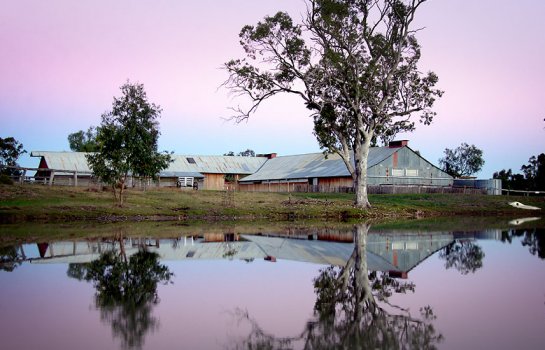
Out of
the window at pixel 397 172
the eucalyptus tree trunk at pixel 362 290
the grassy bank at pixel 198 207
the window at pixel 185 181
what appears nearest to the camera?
the eucalyptus tree trunk at pixel 362 290

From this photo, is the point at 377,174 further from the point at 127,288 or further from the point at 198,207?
the point at 127,288

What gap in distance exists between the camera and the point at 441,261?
649 inches

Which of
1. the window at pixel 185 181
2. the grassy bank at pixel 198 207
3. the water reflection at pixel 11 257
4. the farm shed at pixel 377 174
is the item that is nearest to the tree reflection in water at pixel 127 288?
the water reflection at pixel 11 257

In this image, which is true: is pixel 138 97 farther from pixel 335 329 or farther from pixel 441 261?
pixel 335 329

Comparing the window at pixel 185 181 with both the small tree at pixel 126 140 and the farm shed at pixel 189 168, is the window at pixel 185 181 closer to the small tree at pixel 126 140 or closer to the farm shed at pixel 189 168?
the farm shed at pixel 189 168

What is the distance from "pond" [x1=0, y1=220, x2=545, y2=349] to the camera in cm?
782

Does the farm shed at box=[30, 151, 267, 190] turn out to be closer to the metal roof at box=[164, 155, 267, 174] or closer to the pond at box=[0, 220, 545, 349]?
the metal roof at box=[164, 155, 267, 174]

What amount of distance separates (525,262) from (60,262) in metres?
12.8

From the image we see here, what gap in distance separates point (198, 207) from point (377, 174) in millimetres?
35352

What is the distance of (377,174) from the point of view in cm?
7394

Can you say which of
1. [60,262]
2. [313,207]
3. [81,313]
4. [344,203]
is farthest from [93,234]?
[344,203]

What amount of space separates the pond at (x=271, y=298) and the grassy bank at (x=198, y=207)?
Answer: 1829 centimetres

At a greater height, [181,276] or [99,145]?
[99,145]

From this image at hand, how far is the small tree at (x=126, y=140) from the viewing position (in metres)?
40.7
